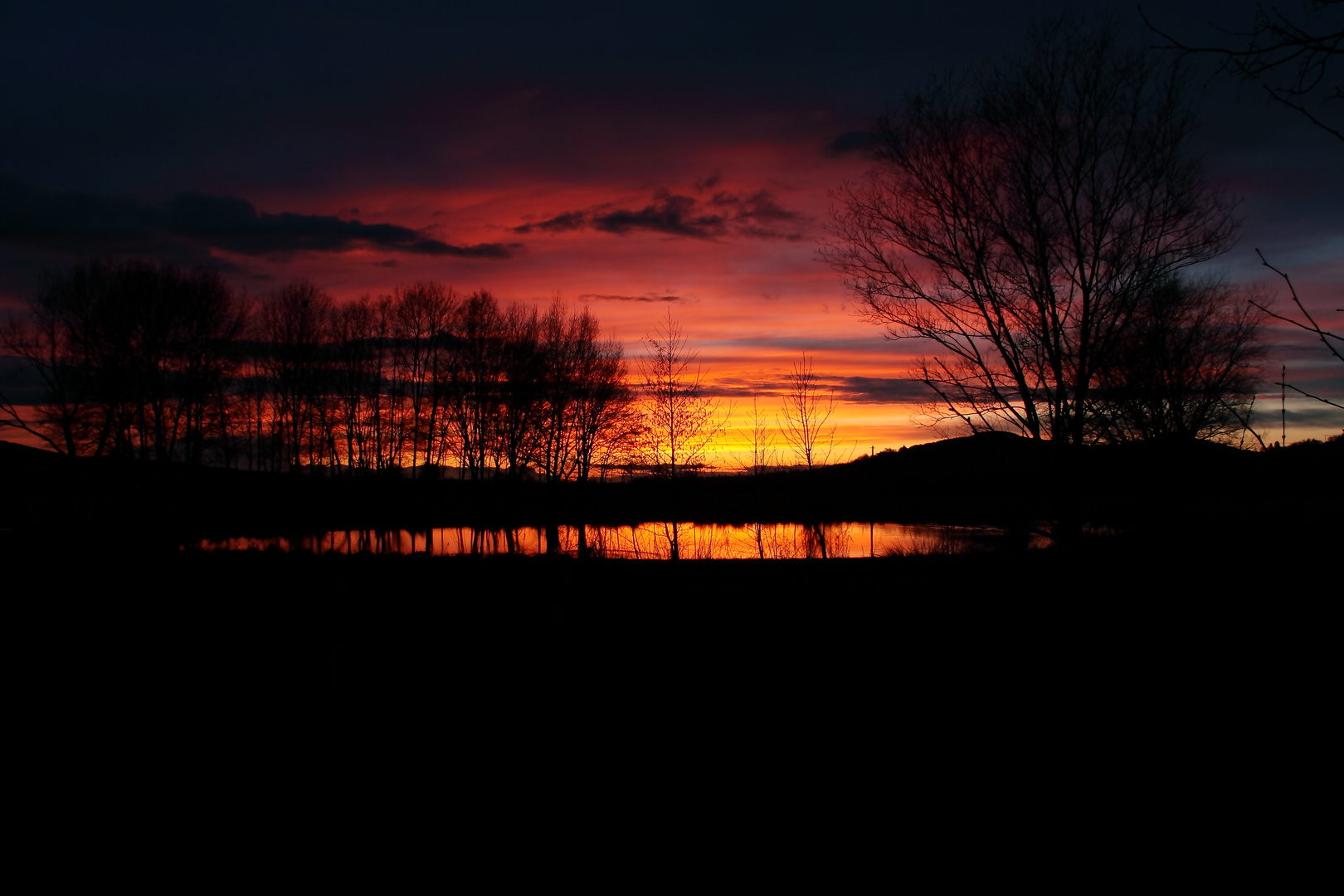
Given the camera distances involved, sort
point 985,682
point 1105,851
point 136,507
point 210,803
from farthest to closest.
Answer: point 136,507 → point 985,682 → point 210,803 → point 1105,851

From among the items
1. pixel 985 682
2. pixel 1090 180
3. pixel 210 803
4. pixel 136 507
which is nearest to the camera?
pixel 210 803

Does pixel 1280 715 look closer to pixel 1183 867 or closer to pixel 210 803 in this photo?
pixel 1183 867

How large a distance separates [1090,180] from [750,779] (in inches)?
445

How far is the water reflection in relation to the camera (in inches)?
990

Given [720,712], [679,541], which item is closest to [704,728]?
[720,712]

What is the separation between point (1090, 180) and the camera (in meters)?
11.1

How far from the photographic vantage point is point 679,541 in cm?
3212

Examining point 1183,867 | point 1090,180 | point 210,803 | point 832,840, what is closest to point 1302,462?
point 1183,867

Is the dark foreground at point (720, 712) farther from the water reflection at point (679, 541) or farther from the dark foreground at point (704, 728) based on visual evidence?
the water reflection at point (679, 541)

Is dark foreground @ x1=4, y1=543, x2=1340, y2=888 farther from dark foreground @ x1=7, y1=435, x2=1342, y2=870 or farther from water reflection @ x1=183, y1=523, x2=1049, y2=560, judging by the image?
water reflection @ x1=183, y1=523, x2=1049, y2=560

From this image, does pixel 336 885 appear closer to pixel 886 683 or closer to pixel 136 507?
pixel 886 683

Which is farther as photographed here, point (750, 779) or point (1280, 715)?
point (1280, 715)

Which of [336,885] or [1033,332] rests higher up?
[1033,332]

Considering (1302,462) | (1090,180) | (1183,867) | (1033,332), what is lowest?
(1183,867)
